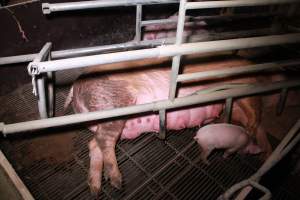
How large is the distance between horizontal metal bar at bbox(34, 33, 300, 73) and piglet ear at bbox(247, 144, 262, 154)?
3.72 feet

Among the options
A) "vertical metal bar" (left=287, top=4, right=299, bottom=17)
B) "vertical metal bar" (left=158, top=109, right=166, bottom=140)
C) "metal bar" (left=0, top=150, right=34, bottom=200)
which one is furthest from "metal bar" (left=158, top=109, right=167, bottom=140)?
"vertical metal bar" (left=287, top=4, right=299, bottom=17)

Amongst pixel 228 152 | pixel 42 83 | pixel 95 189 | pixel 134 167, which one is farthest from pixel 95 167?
pixel 228 152

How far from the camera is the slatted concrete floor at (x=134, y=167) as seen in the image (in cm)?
255

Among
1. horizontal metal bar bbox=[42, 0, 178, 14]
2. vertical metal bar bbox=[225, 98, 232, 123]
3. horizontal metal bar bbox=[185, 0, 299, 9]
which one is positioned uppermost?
horizontal metal bar bbox=[185, 0, 299, 9]

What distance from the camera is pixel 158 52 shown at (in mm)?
1926

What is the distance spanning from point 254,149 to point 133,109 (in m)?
1.39

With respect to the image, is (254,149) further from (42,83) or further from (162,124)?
(42,83)

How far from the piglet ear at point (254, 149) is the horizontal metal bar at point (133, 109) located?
0.59m

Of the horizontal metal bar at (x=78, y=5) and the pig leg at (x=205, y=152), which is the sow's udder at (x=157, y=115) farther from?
the horizontal metal bar at (x=78, y=5)

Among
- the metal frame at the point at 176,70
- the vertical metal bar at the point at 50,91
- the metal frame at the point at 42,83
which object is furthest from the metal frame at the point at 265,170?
the vertical metal bar at the point at 50,91

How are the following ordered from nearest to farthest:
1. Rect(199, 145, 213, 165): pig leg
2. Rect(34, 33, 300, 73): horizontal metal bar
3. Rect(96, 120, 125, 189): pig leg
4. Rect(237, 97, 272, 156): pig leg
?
Rect(34, 33, 300, 73): horizontal metal bar → Rect(96, 120, 125, 189): pig leg → Rect(199, 145, 213, 165): pig leg → Rect(237, 97, 272, 156): pig leg

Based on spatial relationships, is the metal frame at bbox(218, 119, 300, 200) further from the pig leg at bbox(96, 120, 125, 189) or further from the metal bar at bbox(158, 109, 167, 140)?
the pig leg at bbox(96, 120, 125, 189)

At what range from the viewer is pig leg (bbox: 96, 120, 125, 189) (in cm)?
262

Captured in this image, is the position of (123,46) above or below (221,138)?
above
